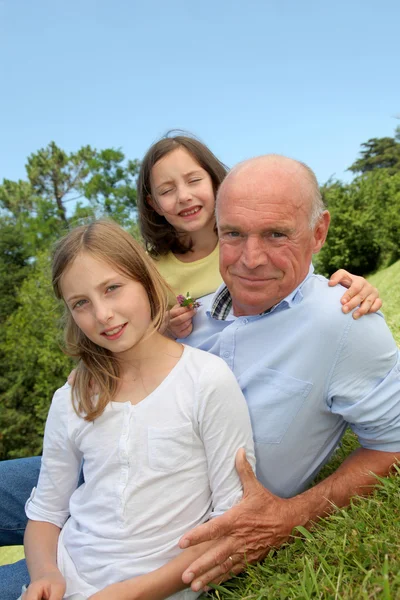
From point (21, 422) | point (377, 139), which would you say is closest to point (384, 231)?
point (21, 422)

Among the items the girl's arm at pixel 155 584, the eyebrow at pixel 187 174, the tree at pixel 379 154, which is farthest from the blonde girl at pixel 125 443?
the tree at pixel 379 154

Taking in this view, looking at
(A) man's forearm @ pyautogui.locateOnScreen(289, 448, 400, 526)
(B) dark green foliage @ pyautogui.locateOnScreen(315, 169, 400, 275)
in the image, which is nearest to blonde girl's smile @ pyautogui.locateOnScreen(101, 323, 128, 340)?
(A) man's forearm @ pyautogui.locateOnScreen(289, 448, 400, 526)

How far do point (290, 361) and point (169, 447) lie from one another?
1.95 ft

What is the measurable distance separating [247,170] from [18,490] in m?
2.16

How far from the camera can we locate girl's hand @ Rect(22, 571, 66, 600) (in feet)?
7.16

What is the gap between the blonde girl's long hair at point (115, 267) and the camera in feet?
7.96

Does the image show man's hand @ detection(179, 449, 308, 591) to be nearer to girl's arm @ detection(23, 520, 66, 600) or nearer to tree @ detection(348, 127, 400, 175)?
girl's arm @ detection(23, 520, 66, 600)

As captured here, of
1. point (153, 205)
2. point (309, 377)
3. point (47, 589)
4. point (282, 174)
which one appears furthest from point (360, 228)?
point (47, 589)

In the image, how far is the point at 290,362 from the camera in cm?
236

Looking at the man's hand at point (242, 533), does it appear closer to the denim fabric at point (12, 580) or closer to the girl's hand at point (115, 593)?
the girl's hand at point (115, 593)

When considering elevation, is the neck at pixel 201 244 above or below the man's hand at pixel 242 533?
above

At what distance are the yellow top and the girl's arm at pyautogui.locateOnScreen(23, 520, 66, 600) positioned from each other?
149cm

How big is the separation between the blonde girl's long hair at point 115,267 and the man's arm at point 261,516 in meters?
0.65

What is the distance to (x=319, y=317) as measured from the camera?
91.7 inches
